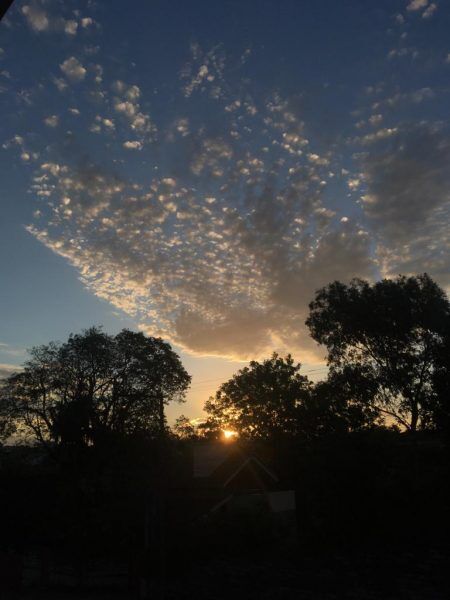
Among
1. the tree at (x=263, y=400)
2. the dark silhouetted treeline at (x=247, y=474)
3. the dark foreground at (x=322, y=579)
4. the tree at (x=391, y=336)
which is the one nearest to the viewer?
the dark foreground at (x=322, y=579)

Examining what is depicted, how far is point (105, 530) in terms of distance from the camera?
16.5m

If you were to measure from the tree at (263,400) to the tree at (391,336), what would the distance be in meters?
13.3

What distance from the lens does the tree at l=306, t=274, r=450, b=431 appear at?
119 ft

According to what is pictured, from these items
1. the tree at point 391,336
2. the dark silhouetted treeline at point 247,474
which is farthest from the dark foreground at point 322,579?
the tree at point 391,336

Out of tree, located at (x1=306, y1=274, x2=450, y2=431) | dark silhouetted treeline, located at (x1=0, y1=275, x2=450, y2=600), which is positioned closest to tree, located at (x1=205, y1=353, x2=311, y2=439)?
dark silhouetted treeline, located at (x1=0, y1=275, x2=450, y2=600)

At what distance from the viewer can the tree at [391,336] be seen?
36375mm

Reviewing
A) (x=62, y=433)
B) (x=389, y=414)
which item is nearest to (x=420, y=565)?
(x=62, y=433)

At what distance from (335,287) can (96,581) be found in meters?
31.6

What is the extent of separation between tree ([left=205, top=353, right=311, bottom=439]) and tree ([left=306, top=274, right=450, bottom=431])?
13309mm

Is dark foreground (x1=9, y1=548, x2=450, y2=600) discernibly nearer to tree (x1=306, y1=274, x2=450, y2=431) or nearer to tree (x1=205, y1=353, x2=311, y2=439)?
tree (x1=306, y1=274, x2=450, y2=431)

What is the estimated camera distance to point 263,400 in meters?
53.8

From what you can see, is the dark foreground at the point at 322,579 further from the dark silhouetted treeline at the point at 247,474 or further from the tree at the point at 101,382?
the tree at the point at 101,382

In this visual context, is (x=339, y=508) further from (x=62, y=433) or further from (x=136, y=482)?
(x=62, y=433)

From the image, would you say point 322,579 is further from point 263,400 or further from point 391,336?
point 263,400
